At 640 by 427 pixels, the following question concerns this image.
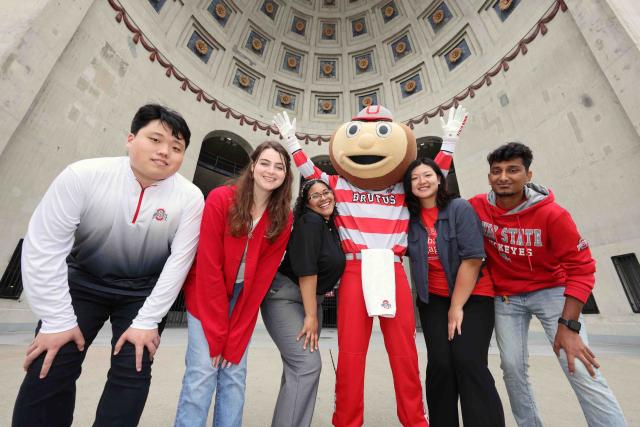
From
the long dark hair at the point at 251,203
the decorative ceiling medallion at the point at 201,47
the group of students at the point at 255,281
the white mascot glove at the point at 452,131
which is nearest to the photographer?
the group of students at the point at 255,281

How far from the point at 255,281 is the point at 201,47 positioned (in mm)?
11476

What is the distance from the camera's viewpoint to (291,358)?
Answer: 4.96 ft

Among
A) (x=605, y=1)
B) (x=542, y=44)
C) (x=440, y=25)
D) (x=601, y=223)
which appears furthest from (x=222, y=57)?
(x=601, y=223)

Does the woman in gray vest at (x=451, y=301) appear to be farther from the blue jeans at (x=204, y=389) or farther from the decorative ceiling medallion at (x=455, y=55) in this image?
the decorative ceiling medallion at (x=455, y=55)

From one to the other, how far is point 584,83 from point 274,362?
8.62 m

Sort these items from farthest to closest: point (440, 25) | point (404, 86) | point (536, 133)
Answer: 1. point (404, 86)
2. point (440, 25)
3. point (536, 133)

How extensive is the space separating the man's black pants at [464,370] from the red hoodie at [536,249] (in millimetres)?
311

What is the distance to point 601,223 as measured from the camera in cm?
571

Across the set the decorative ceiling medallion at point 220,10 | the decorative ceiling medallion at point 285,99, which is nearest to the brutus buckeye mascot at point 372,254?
the decorative ceiling medallion at point 285,99

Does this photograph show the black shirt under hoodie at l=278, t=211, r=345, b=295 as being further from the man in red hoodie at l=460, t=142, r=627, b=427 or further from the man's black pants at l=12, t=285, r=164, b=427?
the man in red hoodie at l=460, t=142, r=627, b=427

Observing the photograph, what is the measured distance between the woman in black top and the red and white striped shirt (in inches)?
5.4

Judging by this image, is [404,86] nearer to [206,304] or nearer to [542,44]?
[542,44]

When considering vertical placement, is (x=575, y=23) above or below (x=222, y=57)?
below

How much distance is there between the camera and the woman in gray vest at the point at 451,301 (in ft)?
4.78
